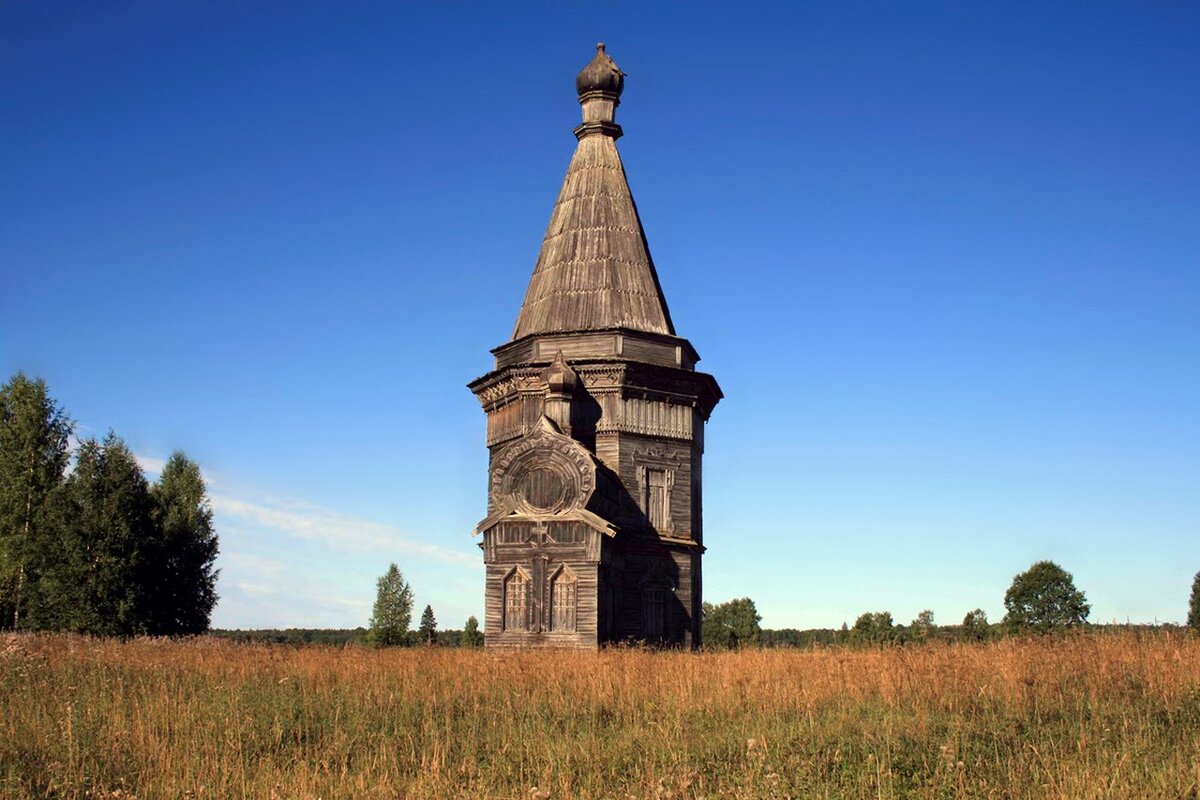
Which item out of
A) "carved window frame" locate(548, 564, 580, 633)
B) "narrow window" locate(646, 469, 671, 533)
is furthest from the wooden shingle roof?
"carved window frame" locate(548, 564, 580, 633)

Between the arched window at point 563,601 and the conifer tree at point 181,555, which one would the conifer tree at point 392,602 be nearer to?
the conifer tree at point 181,555

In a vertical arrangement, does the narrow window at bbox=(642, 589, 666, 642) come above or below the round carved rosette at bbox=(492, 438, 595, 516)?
below

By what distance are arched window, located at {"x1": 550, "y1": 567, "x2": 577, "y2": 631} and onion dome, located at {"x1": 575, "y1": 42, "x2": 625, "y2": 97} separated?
1712 cm

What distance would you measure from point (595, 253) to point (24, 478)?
830 inches

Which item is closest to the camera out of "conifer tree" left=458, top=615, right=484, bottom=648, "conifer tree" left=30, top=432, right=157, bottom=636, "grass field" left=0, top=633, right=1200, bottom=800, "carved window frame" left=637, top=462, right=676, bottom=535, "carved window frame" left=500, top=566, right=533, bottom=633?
"grass field" left=0, top=633, right=1200, bottom=800

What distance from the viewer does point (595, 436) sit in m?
30.4

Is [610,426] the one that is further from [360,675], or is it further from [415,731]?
[415,731]

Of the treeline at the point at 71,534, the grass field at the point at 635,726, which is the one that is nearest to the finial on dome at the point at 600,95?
the treeline at the point at 71,534

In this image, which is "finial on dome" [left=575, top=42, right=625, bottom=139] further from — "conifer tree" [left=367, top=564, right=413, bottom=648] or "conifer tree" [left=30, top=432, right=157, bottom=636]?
"conifer tree" [left=367, top=564, right=413, bottom=648]

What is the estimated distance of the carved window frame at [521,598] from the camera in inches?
1052

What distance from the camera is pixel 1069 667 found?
1167 centimetres

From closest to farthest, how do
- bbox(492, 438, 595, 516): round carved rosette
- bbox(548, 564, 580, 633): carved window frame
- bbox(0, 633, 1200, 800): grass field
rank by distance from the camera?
bbox(0, 633, 1200, 800): grass field, bbox(548, 564, 580, 633): carved window frame, bbox(492, 438, 595, 516): round carved rosette

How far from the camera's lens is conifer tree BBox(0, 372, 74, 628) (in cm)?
3500

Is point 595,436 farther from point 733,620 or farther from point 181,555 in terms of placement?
point 733,620
